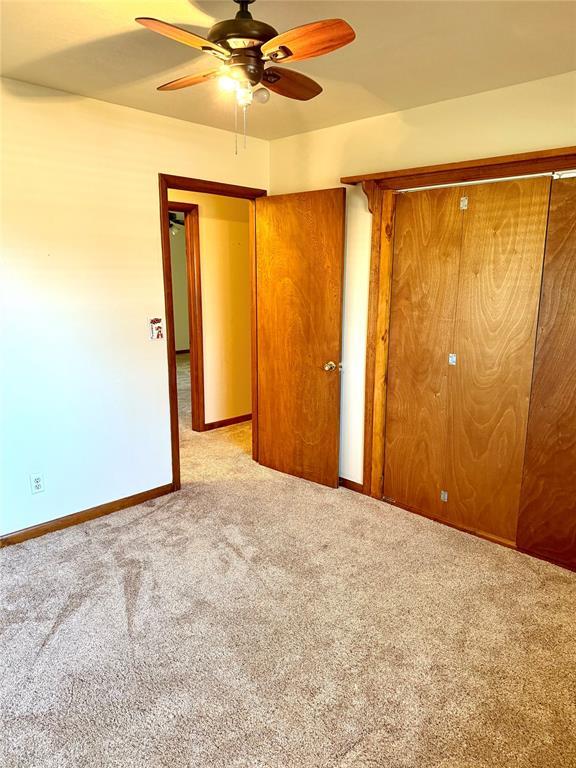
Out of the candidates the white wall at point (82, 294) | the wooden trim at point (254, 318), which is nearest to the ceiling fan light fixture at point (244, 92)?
the white wall at point (82, 294)

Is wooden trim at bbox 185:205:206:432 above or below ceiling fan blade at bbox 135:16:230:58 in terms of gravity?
below

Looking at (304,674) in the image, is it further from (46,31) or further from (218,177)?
(218,177)

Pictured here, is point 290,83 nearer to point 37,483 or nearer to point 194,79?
point 194,79

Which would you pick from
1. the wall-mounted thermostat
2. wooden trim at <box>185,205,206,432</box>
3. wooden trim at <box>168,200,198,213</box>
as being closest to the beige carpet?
the wall-mounted thermostat

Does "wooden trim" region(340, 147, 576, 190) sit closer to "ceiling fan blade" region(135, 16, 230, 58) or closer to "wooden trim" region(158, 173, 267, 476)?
"wooden trim" region(158, 173, 267, 476)

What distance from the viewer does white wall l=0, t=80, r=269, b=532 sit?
2.73m

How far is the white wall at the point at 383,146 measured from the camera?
2.52 metres

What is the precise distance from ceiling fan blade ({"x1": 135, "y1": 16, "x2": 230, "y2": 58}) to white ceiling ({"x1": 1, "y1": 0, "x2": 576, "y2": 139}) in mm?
255

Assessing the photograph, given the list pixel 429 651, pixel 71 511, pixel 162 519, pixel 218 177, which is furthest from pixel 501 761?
pixel 218 177

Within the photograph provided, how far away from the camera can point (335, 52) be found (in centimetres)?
217

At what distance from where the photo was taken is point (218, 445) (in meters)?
4.62

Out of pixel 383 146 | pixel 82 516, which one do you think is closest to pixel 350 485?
pixel 82 516

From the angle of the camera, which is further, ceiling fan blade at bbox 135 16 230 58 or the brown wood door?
the brown wood door

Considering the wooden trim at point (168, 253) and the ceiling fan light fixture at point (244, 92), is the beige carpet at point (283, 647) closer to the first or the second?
the wooden trim at point (168, 253)
